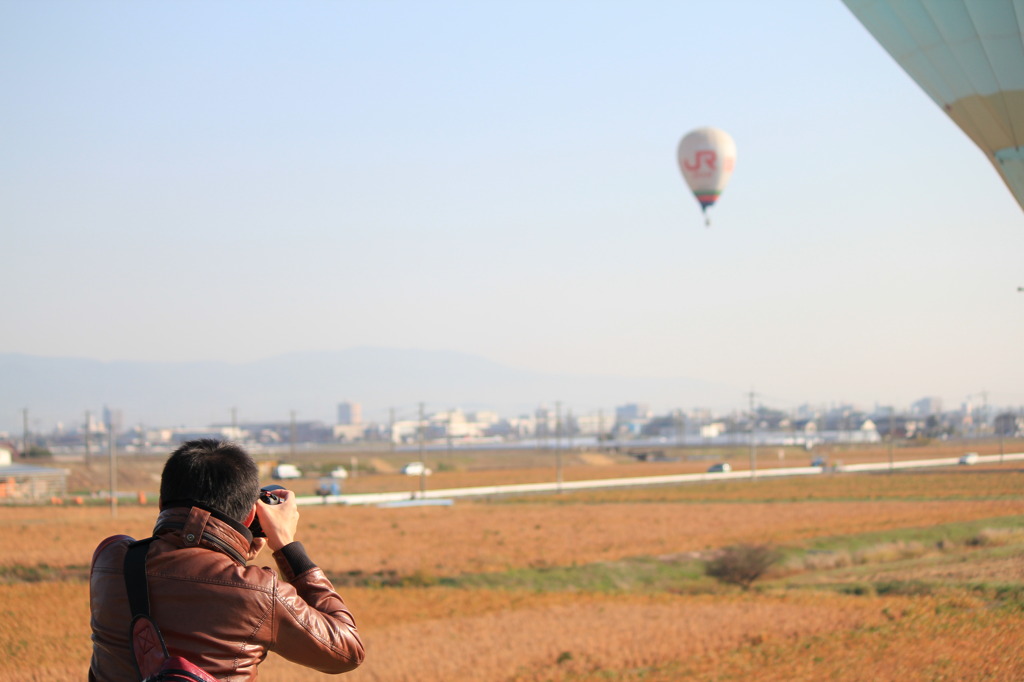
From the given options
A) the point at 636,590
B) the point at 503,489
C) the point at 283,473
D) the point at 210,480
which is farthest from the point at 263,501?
the point at 283,473

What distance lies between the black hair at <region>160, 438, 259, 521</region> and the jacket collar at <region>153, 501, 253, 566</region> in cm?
3

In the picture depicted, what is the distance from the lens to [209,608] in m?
2.88

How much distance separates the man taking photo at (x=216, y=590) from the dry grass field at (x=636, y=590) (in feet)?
21.8

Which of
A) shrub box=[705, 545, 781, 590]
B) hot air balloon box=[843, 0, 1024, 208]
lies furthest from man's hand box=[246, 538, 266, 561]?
A: shrub box=[705, 545, 781, 590]

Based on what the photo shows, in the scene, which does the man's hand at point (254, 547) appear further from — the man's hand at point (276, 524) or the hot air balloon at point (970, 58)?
the hot air balloon at point (970, 58)

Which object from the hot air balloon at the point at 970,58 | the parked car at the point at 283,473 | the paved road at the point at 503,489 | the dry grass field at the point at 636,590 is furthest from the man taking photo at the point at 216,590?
the parked car at the point at 283,473

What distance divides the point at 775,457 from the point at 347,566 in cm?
10870

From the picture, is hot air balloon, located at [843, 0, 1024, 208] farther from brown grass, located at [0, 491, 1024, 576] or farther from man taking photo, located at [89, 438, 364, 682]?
brown grass, located at [0, 491, 1024, 576]

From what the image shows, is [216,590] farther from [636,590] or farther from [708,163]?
[708,163]

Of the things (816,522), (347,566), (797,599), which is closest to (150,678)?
(797,599)

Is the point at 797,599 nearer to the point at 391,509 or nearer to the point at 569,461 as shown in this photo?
the point at 391,509

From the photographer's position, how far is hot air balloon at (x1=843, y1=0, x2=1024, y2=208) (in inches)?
428

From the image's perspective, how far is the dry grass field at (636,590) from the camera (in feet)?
37.0

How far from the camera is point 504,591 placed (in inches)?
1134
